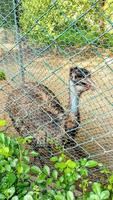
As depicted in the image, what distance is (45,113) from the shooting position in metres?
3.55

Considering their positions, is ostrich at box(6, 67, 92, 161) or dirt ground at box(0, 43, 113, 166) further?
dirt ground at box(0, 43, 113, 166)

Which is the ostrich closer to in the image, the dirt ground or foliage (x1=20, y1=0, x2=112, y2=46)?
the dirt ground

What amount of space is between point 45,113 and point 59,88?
4.50ft

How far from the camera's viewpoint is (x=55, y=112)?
361 centimetres

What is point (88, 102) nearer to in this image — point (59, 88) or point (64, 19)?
point (59, 88)

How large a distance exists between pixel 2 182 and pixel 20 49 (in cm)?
328

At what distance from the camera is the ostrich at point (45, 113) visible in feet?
10.9

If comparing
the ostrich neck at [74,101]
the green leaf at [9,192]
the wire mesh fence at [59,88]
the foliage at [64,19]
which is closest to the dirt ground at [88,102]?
the wire mesh fence at [59,88]

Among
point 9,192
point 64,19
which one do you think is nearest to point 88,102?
point 64,19

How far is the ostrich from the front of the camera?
334 centimetres

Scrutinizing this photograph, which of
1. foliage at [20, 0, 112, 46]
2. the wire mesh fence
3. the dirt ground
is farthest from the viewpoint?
foliage at [20, 0, 112, 46]

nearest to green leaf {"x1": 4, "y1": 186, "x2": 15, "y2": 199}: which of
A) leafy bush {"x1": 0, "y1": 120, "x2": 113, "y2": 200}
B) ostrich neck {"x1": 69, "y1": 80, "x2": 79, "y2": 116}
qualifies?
leafy bush {"x1": 0, "y1": 120, "x2": 113, "y2": 200}

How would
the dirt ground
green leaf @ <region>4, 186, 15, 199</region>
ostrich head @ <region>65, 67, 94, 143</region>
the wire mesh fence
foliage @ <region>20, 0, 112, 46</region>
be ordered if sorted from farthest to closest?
foliage @ <region>20, 0, 112, 46</region>, ostrich head @ <region>65, 67, 94, 143</region>, the dirt ground, the wire mesh fence, green leaf @ <region>4, 186, 15, 199</region>

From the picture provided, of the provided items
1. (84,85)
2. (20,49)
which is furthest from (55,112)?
(20,49)
